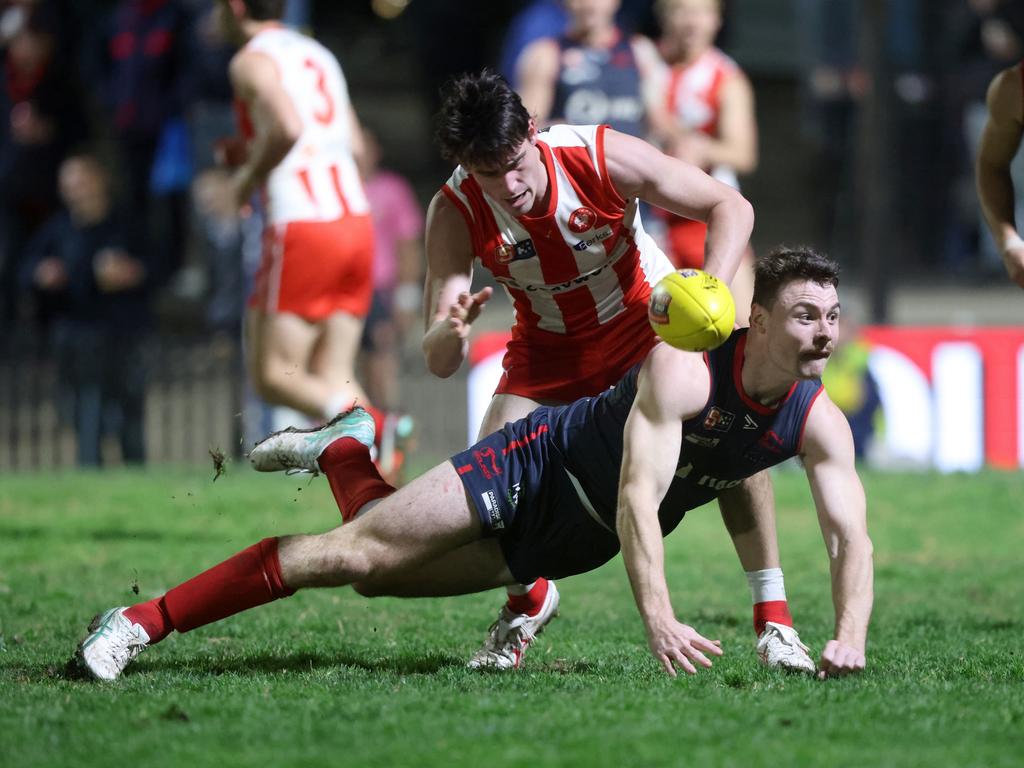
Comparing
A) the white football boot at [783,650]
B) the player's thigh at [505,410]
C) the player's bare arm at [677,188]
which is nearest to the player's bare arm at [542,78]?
the player's thigh at [505,410]

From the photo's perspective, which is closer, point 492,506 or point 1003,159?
point 492,506

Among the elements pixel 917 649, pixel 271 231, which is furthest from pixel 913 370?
pixel 917 649

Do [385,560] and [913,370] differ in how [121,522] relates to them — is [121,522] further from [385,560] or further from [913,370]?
[913,370]

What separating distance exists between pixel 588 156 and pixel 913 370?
6645mm

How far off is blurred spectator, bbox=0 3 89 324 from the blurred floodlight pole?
6573mm

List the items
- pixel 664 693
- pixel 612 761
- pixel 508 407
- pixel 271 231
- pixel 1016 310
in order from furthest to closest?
1. pixel 1016 310
2. pixel 271 231
3. pixel 508 407
4. pixel 664 693
5. pixel 612 761

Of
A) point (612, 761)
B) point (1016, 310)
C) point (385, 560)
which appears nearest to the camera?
point (612, 761)

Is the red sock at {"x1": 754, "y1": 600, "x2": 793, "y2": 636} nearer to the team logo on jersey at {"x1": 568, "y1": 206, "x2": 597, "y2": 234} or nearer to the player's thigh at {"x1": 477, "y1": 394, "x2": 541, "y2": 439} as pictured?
the player's thigh at {"x1": 477, "y1": 394, "x2": 541, "y2": 439}

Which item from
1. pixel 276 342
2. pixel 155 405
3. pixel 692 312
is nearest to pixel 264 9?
pixel 276 342

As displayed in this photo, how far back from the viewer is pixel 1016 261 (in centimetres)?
635

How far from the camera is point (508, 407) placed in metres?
6.12

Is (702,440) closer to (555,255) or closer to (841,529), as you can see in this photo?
(841,529)

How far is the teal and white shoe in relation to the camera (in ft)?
19.5

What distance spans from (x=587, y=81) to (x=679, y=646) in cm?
513
